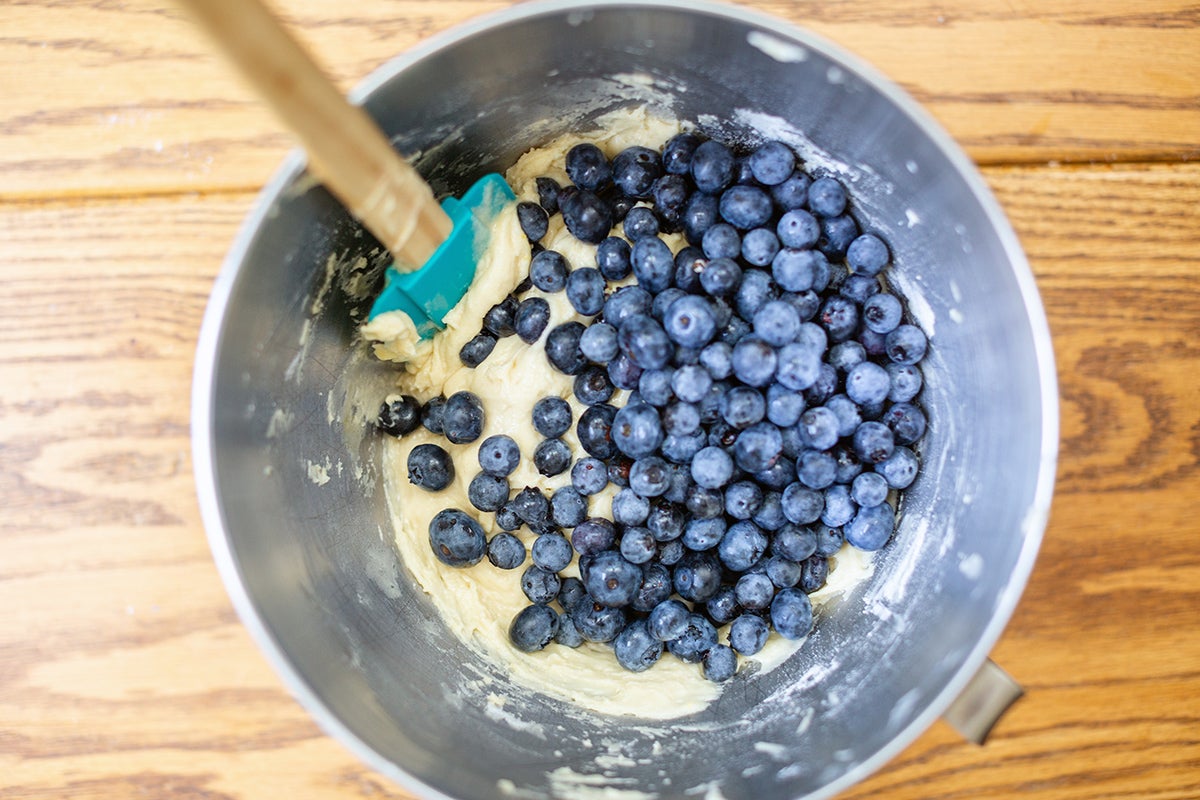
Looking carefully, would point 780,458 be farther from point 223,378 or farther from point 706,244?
point 223,378

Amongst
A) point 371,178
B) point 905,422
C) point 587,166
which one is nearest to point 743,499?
point 905,422

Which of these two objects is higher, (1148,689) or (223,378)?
Answer: (223,378)

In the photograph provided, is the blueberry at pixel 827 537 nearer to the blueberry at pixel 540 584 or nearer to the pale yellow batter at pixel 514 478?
the pale yellow batter at pixel 514 478

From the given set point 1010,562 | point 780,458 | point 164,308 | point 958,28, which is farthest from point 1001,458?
point 164,308

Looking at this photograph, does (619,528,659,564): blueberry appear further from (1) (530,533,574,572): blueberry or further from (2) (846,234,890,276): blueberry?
(2) (846,234,890,276): blueberry

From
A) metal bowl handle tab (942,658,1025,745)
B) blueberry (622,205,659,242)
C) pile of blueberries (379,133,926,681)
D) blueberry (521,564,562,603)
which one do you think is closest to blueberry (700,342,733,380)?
pile of blueberries (379,133,926,681)
